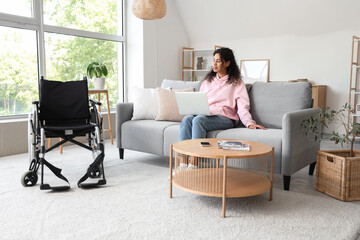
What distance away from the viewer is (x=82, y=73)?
15.5 feet

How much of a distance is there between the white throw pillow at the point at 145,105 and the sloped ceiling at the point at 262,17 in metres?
2.71

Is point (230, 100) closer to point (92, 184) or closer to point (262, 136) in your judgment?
point (262, 136)

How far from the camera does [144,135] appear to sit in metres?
3.27

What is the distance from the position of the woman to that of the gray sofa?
103 millimetres

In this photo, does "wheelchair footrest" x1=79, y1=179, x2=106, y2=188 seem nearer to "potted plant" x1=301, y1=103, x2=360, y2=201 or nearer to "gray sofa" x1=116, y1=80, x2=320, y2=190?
"gray sofa" x1=116, y1=80, x2=320, y2=190

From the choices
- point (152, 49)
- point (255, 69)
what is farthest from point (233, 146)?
point (255, 69)

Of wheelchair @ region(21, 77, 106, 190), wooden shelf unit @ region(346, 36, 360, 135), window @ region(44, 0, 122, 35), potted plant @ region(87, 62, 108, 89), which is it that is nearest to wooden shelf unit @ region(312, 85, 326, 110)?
wooden shelf unit @ region(346, 36, 360, 135)

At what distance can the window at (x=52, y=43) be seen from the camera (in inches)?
154

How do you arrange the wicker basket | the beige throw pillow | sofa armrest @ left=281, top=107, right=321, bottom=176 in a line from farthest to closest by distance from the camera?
1. the beige throw pillow
2. sofa armrest @ left=281, top=107, right=321, bottom=176
3. the wicker basket

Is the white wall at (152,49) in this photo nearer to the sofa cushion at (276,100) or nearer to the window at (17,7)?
the window at (17,7)

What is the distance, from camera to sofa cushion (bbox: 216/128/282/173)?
8.26 feet

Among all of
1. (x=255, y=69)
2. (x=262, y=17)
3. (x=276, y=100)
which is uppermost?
(x=262, y=17)

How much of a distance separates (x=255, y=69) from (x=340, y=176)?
11.8ft

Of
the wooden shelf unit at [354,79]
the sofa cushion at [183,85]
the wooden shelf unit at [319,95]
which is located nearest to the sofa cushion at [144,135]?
the sofa cushion at [183,85]
